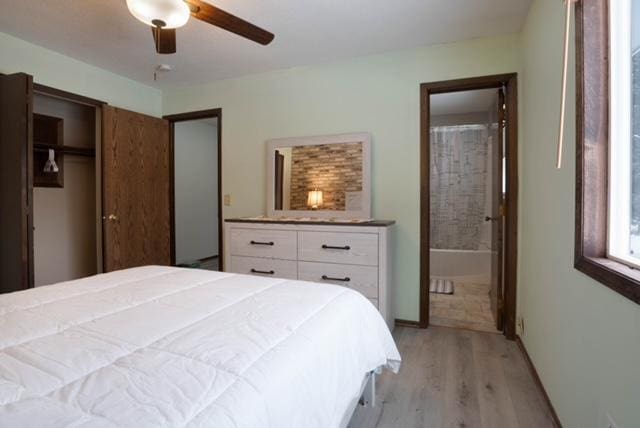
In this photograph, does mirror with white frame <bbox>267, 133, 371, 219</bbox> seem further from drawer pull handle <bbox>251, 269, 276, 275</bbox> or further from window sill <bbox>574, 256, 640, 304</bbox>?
window sill <bbox>574, 256, 640, 304</bbox>

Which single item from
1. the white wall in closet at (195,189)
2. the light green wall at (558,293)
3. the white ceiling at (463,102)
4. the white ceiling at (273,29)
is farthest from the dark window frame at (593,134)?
the white wall in closet at (195,189)

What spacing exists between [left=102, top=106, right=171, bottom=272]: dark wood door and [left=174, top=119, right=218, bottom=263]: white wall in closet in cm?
131

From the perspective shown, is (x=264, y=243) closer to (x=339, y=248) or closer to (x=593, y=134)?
(x=339, y=248)

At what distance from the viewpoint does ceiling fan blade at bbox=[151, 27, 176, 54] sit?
6.01 ft

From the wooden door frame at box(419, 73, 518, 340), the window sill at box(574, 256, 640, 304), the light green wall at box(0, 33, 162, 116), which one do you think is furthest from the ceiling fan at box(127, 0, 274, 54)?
the window sill at box(574, 256, 640, 304)

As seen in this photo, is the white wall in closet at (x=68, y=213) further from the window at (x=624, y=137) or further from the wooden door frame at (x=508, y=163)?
the window at (x=624, y=137)

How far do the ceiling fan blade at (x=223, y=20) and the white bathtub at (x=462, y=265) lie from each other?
3.59 m

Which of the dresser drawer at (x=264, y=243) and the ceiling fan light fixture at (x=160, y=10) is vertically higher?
the ceiling fan light fixture at (x=160, y=10)

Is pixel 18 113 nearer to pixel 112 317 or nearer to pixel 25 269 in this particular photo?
pixel 25 269

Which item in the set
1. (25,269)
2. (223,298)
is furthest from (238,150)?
(223,298)

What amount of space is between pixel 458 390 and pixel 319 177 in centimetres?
194

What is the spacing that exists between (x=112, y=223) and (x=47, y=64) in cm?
144

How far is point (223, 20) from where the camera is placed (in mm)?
1781

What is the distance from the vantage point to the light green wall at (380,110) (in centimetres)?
276
